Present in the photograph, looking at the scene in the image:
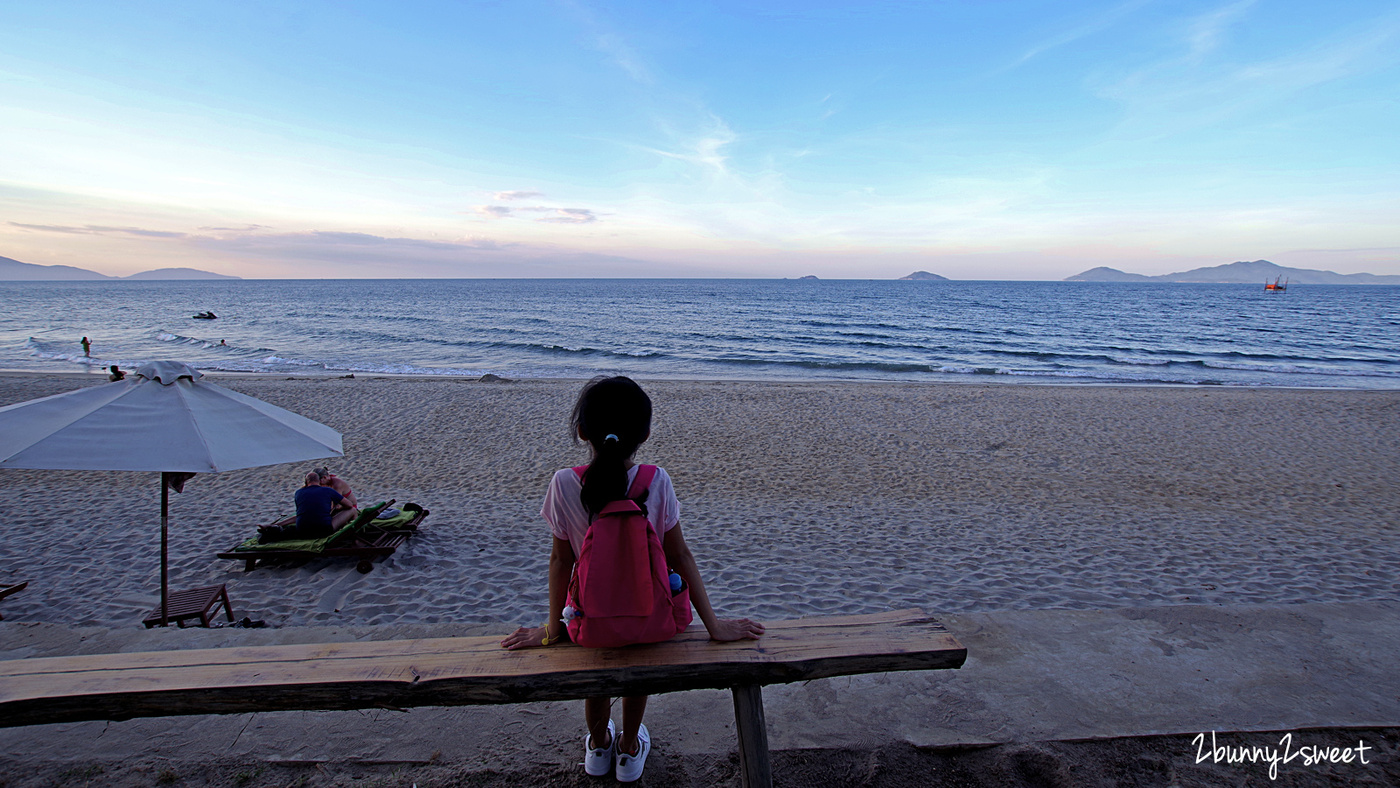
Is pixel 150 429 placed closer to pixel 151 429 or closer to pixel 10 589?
pixel 151 429

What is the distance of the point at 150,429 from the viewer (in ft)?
12.3

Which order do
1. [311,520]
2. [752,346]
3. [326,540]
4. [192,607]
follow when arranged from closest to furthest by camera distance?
1. [192,607]
2. [326,540]
3. [311,520]
4. [752,346]

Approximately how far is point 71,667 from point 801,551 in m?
5.23

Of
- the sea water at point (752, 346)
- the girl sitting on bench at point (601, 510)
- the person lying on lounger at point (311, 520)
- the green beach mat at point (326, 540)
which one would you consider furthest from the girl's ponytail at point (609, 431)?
the sea water at point (752, 346)

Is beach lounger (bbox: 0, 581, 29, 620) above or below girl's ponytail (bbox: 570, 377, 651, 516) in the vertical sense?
A: below

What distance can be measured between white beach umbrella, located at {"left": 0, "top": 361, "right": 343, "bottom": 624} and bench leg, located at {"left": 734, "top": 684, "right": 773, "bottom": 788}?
119 inches

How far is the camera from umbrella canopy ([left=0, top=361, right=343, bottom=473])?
11.7 feet

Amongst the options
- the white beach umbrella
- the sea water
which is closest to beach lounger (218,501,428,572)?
the white beach umbrella

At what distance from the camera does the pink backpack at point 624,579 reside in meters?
2.22

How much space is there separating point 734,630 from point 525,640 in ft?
2.80

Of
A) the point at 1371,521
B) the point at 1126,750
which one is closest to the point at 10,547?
the point at 1126,750

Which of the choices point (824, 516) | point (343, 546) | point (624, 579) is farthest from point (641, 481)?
point (824, 516)

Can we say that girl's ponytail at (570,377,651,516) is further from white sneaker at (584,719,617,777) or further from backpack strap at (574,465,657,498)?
white sneaker at (584,719,617,777)

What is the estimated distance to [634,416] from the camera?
7.36 ft
